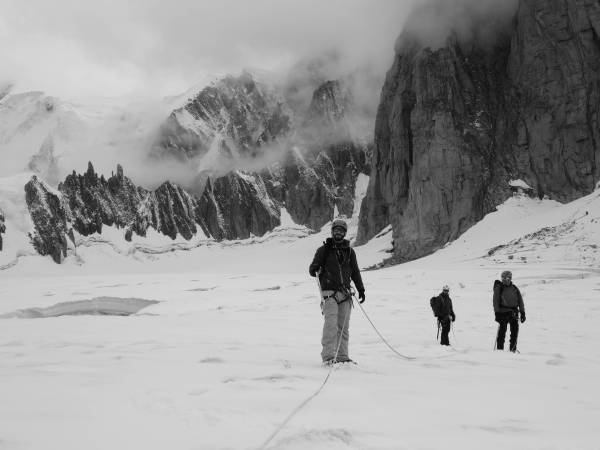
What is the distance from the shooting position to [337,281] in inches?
299

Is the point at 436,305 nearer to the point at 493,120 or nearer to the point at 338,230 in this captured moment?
the point at 338,230

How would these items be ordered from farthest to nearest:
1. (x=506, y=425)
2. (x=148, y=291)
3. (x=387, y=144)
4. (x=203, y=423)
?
(x=387, y=144), (x=148, y=291), (x=506, y=425), (x=203, y=423)

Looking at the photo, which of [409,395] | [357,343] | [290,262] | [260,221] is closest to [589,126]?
[290,262]

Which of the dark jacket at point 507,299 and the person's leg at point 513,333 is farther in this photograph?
the dark jacket at point 507,299

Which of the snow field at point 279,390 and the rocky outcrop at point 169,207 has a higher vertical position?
the rocky outcrop at point 169,207

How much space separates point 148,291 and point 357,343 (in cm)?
2221

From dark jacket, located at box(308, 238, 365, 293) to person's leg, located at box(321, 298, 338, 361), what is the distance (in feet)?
0.89

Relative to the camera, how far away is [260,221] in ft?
598

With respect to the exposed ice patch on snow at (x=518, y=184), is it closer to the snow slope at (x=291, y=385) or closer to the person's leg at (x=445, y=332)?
the snow slope at (x=291, y=385)

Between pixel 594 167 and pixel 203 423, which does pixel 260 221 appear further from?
pixel 203 423

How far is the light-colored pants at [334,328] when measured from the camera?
7.22 meters

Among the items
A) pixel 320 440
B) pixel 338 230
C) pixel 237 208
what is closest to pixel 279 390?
pixel 320 440

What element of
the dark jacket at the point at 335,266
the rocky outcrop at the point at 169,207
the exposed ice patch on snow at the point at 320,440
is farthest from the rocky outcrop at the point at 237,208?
the exposed ice patch on snow at the point at 320,440

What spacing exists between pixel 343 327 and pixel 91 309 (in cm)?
1857
